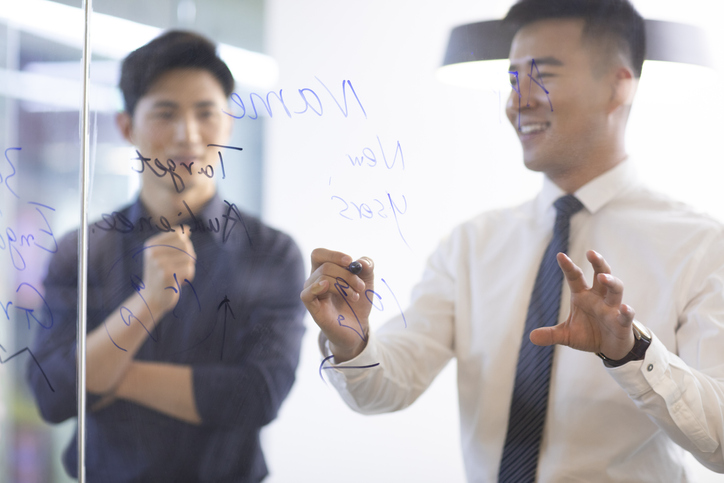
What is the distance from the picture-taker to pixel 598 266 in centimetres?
65

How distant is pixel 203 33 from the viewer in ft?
2.92

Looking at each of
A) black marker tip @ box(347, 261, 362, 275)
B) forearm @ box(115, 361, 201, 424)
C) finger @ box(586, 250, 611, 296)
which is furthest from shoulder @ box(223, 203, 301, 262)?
finger @ box(586, 250, 611, 296)

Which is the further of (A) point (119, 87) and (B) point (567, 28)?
(A) point (119, 87)

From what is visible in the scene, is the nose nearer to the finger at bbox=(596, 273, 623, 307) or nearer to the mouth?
the mouth

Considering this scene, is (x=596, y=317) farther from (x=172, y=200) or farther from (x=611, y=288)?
(x=172, y=200)

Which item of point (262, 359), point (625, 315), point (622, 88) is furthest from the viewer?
point (262, 359)

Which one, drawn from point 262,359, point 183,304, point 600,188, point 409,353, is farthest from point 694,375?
point 183,304

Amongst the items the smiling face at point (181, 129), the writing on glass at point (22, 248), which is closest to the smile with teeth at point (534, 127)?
the smiling face at point (181, 129)

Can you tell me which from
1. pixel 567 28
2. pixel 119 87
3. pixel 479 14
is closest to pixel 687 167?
pixel 567 28

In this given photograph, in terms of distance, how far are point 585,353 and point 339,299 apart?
364 millimetres

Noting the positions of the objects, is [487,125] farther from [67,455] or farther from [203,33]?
[67,455]

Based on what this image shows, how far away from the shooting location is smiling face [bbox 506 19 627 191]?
77cm

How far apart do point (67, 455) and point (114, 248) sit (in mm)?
388

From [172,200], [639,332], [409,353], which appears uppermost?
[172,200]
